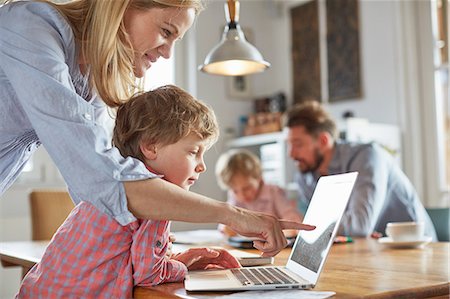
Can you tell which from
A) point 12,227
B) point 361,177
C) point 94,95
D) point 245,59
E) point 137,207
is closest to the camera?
point 137,207

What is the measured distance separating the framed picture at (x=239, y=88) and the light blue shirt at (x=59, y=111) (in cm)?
379

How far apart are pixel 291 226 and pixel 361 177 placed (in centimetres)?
161

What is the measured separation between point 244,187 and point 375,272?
6.89 ft

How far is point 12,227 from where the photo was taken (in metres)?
3.95

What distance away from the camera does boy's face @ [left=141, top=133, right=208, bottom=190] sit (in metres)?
1.20

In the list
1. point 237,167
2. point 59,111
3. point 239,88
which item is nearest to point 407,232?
point 59,111

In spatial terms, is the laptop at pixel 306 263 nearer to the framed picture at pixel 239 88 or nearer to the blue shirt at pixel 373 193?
the blue shirt at pixel 373 193

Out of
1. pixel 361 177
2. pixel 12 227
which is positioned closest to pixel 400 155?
pixel 361 177

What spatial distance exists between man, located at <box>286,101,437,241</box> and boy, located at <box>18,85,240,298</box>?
1.38m

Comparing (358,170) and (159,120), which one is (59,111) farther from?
(358,170)

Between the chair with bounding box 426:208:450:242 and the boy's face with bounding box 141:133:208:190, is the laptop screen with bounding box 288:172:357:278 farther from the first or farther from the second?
the chair with bounding box 426:208:450:242

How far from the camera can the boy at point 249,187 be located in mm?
3346

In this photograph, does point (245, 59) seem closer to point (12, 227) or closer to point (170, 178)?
point (170, 178)

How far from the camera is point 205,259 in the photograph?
132cm
